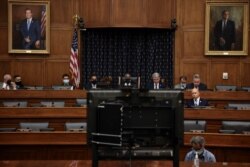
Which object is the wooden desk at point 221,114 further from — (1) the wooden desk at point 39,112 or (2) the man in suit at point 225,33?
(2) the man in suit at point 225,33

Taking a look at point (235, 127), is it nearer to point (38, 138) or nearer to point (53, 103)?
point (38, 138)

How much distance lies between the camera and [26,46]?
1368cm

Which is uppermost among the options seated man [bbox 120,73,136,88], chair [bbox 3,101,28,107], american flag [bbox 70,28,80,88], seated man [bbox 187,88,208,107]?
american flag [bbox 70,28,80,88]

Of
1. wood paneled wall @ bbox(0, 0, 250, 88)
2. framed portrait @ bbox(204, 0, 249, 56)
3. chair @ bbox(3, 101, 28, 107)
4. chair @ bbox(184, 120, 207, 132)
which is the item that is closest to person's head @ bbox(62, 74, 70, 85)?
wood paneled wall @ bbox(0, 0, 250, 88)

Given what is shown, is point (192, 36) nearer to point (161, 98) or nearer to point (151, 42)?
point (151, 42)

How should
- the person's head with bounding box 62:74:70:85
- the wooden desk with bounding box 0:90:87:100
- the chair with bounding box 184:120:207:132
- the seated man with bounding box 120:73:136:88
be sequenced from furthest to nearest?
the person's head with bounding box 62:74:70:85, the wooden desk with bounding box 0:90:87:100, the chair with bounding box 184:120:207:132, the seated man with bounding box 120:73:136:88

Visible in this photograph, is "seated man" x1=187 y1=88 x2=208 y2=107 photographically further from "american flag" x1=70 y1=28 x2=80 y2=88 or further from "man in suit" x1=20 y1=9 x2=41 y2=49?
"man in suit" x1=20 y1=9 x2=41 y2=49

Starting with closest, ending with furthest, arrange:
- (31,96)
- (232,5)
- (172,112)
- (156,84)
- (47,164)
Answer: (172,112)
(47,164)
(31,96)
(156,84)
(232,5)

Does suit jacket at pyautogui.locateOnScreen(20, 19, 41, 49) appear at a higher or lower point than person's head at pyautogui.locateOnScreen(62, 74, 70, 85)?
higher

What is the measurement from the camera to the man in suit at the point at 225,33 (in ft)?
44.2

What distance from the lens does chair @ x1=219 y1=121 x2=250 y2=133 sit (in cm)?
827

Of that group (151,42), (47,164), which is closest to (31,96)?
(151,42)

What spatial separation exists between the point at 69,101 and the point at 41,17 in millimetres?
3880

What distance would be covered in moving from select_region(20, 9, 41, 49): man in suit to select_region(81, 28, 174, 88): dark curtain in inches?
54.7
